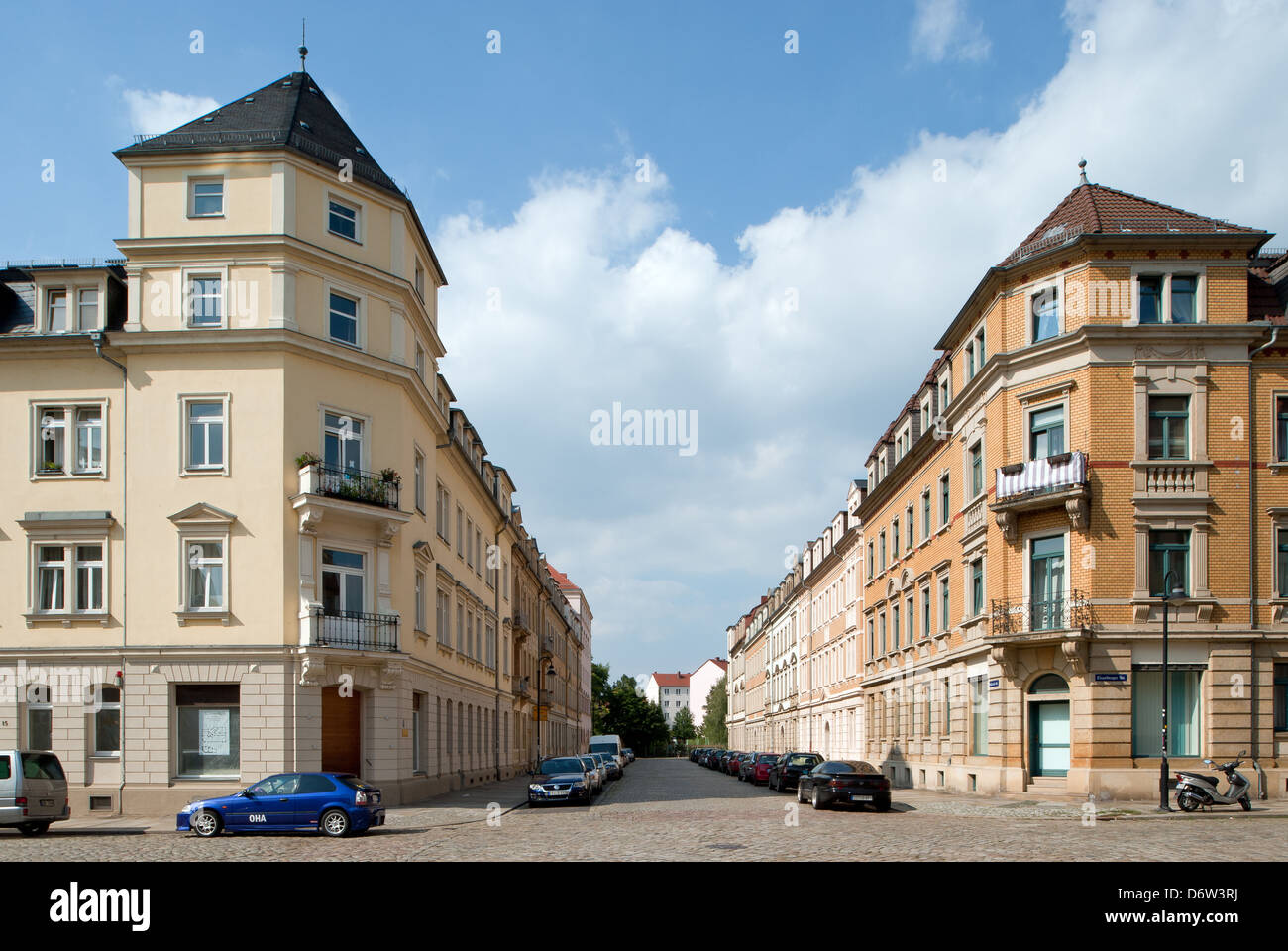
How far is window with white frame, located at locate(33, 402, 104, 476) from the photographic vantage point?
27844mm

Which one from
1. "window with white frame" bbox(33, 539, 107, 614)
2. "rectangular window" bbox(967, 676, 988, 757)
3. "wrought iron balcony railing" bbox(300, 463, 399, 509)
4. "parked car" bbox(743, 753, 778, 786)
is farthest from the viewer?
"parked car" bbox(743, 753, 778, 786)

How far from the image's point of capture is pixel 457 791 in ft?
122

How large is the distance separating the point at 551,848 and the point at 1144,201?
939 inches

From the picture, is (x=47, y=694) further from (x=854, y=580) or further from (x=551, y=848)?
(x=854, y=580)

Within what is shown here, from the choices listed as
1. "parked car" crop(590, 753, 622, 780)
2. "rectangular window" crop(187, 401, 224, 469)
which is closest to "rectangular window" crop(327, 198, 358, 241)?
"rectangular window" crop(187, 401, 224, 469)

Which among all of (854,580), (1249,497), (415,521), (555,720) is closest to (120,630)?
(415,521)

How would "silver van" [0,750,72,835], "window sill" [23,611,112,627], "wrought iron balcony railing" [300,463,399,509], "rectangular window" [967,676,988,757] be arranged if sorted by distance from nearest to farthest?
"silver van" [0,750,72,835] → "wrought iron balcony railing" [300,463,399,509] → "window sill" [23,611,112,627] → "rectangular window" [967,676,988,757]

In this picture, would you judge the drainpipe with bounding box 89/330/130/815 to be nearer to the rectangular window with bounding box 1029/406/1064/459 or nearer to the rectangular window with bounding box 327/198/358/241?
the rectangular window with bounding box 327/198/358/241

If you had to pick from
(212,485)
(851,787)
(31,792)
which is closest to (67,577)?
(212,485)

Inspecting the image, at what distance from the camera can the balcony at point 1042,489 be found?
27.7 m

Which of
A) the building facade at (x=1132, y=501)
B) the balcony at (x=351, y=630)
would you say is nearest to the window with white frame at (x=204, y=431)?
the balcony at (x=351, y=630)

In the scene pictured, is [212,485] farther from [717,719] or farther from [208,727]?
[717,719]

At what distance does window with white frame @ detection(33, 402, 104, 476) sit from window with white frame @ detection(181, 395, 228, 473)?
2.34 m

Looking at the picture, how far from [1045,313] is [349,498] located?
1876 centimetres
